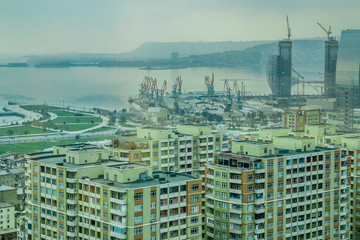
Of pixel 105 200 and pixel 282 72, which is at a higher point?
pixel 282 72

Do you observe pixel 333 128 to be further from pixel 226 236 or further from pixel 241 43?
pixel 241 43

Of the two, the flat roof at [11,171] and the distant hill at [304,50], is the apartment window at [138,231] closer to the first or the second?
the flat roof at [11,171]

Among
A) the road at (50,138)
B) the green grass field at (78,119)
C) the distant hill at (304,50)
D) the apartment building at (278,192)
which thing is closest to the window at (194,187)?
the apartment building at (278,192)

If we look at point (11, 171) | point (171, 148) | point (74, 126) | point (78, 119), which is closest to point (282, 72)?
point (78, 119)

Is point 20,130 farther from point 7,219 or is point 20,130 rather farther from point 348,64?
point 348,64

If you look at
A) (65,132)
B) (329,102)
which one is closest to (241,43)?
(329,102)

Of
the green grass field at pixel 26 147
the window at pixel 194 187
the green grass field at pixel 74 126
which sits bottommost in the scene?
the green grass field at pixel 26 147

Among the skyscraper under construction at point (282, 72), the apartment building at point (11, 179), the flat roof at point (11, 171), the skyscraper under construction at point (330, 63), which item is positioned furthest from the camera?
the skyscraper under construction at point (282, 72)
